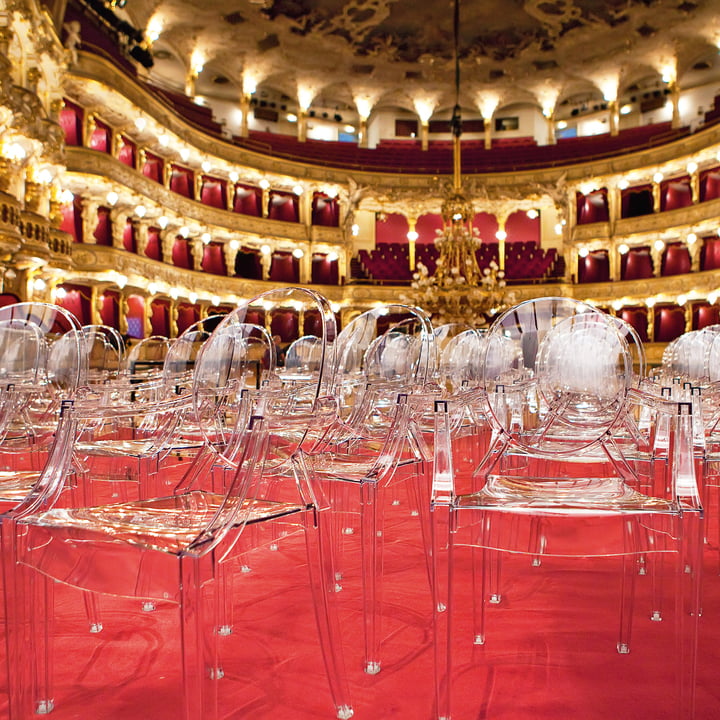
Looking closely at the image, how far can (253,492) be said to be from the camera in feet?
4.26

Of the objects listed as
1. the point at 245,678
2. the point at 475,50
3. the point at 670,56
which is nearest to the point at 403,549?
the point at 245,678

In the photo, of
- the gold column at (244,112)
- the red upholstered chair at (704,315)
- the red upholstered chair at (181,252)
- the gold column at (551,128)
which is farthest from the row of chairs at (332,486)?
the gold column at (551,128)

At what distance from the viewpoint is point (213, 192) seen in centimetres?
1898

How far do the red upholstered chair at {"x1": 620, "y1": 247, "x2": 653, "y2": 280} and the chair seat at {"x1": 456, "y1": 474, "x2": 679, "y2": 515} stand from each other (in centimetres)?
1908

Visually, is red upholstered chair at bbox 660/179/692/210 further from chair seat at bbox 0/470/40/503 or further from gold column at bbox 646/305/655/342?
chair seat at bbox 0/470/40/503

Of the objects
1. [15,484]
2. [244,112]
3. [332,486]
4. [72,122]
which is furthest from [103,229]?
[15,484]

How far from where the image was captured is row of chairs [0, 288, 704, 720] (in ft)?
4.01

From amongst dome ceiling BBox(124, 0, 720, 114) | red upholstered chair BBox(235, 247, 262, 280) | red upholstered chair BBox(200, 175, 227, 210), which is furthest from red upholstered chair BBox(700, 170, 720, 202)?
red upholstered chair BBox(200, 175, 227, 210)

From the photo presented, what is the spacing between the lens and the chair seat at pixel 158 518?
3.94 ft

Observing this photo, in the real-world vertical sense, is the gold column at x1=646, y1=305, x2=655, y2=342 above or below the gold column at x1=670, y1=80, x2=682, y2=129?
below

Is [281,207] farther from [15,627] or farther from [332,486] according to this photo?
[15,627]

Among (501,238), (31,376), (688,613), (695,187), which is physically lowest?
(688,613)

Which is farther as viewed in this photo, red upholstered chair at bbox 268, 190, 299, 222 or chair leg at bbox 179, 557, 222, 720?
red upholstered chair at bbox 268, 190, 299, 222

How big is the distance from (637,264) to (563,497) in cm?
1969
